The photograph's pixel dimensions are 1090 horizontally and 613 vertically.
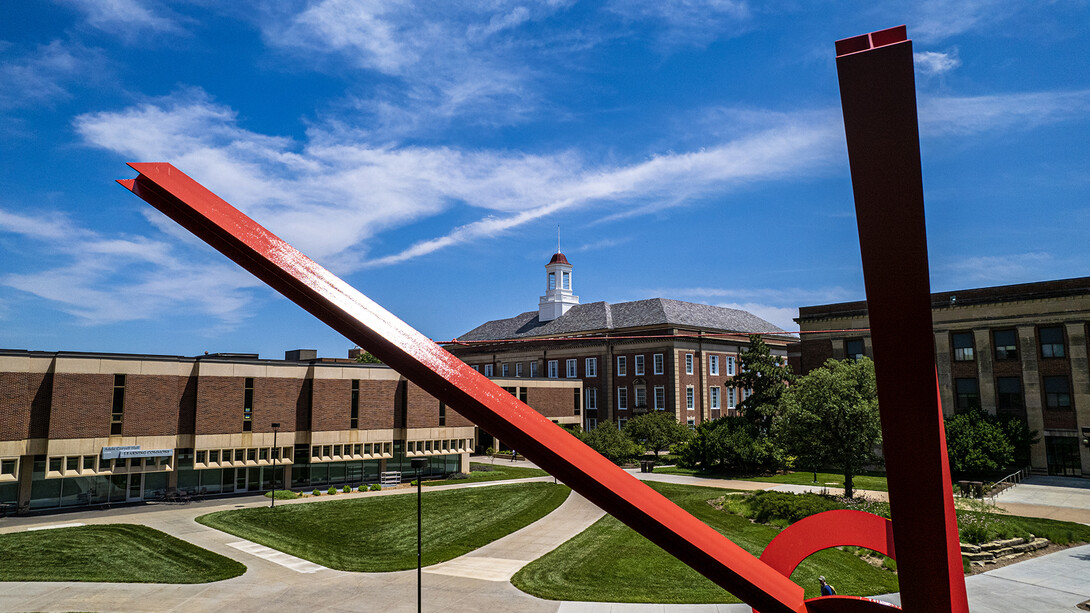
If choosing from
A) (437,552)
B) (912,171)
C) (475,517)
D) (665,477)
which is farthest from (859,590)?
(665,477)

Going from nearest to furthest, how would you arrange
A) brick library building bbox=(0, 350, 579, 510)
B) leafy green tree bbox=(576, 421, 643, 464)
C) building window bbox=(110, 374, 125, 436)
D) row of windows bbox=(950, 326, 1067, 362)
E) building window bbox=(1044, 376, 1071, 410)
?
brick library building bbox=(0, 350, 579, 510)
building window bbox=(110, 374, 125, 436)
building window bbox=(1044, 376, 1071, 410)
row of windows bbox=(950, 326, 1067, 362)
leafy green tree bbox=(576, 421, 643, 464)

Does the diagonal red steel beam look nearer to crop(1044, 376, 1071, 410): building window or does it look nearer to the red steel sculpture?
the red steel sculpture

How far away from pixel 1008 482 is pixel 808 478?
10.9 metres

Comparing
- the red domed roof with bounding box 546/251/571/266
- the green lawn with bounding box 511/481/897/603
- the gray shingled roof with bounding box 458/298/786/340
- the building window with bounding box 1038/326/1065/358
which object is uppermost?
the red domed roof with bounding box 546/251/571/266

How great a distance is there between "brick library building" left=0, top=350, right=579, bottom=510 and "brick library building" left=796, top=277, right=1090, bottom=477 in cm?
2849

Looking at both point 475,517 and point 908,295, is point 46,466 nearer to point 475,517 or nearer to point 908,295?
point 475,517

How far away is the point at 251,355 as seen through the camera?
132ft

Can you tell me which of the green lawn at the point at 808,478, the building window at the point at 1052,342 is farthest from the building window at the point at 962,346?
the green lawn at the point at 808,478

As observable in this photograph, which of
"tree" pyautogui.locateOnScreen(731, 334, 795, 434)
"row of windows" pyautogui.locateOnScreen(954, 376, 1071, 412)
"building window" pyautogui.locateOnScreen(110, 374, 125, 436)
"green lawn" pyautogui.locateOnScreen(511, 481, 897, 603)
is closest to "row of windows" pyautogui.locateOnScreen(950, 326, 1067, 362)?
"row of windows" pyautogui.locateOnScreen(954, 376, 1071, 412)

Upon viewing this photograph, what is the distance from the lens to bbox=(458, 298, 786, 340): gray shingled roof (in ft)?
214

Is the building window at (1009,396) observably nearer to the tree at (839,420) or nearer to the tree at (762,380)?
the tree at (762,380)

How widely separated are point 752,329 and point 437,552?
5673cm

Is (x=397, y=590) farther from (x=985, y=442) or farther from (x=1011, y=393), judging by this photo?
(x=1011, y=393)

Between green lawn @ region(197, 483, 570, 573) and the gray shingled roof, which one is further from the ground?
the gray shingled roof
